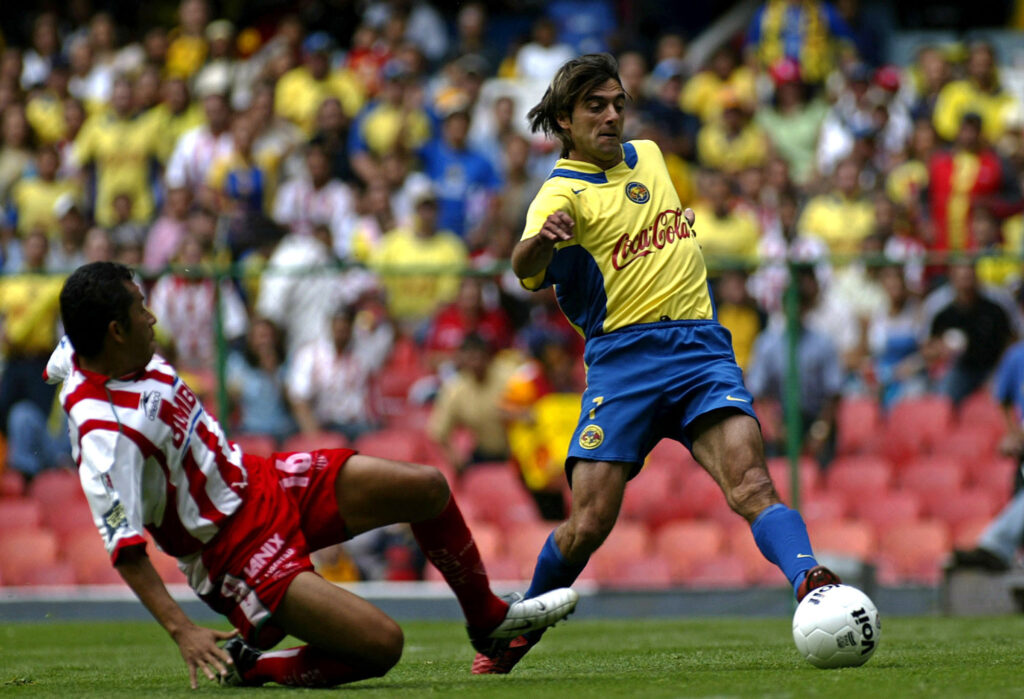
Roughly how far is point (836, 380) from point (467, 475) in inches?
102

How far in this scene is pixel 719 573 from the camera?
400 inches

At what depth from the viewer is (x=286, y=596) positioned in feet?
16.4

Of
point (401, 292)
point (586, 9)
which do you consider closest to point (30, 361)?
point (401, 292)

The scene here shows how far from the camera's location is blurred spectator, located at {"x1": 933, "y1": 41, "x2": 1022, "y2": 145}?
13.7m

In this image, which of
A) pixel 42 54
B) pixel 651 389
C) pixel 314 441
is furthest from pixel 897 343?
pixel 42 54

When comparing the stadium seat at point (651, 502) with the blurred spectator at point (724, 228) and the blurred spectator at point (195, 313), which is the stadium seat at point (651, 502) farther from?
the blurred spectator at point (195, 313)

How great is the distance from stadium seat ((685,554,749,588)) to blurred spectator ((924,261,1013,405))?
71.1 inches


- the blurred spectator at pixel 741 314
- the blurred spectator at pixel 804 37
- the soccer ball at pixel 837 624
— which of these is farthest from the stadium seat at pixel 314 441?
the blurred spectator at pixel 804 37

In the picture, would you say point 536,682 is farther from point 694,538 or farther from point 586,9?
point 586,9

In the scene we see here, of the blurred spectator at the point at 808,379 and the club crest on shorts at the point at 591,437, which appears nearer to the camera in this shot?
the club crest on shorts at the point at 591,437

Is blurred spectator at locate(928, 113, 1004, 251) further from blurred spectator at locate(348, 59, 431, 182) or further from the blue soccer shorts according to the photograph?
the blue soccer shorts

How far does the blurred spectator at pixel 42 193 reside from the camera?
14.3m

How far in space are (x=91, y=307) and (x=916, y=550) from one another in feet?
22.0

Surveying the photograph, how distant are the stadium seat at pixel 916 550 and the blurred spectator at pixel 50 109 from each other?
953 cm
